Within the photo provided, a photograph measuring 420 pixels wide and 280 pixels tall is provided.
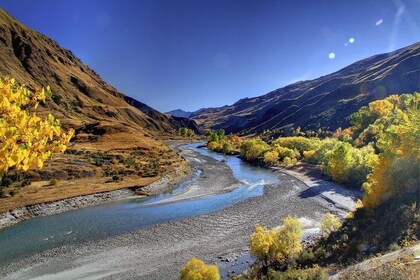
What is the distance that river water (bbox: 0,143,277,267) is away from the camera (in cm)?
5091

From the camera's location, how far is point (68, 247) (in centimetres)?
4897

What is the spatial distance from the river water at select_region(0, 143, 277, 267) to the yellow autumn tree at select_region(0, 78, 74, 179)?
147ft

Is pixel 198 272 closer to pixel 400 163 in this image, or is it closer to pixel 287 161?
pixel 400 163

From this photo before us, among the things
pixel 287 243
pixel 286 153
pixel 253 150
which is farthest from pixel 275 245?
pixel 253 150

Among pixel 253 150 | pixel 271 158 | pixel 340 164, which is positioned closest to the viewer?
pixel 340 164

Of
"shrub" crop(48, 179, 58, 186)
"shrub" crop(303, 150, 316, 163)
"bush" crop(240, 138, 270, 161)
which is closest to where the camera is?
"shrub" crop(48, 179, 58, 186)

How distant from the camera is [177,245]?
1948 inches

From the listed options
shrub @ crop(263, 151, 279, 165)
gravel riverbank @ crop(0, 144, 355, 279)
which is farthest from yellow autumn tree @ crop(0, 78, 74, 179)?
shrub @ crop(263, 151, 279, 165)

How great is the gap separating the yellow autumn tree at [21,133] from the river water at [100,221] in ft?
147

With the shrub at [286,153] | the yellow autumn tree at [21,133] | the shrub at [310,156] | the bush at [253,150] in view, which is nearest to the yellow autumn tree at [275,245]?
the yellow autumn tree at [21,133]

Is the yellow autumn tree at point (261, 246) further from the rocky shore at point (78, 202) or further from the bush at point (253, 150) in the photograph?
the bush at point (253, 150)

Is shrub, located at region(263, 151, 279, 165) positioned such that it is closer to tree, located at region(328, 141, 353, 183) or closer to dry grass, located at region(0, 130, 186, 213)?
dry grass, located at region(0, 130, 186, 213)

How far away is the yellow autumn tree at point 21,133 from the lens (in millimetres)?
7996

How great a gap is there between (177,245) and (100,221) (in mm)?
20048
